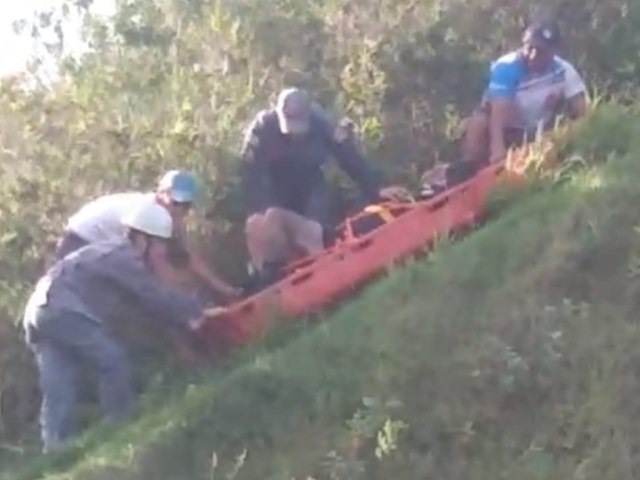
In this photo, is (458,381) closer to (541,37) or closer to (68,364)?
(68,364)

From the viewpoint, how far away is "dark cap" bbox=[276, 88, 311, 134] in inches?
407

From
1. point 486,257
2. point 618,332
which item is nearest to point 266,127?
point 486,257

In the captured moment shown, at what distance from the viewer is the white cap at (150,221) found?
359 inches

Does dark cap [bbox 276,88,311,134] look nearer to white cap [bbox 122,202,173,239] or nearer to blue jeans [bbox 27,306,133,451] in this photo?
white cap [bbox 122,202,173,239]

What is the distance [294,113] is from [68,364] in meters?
2.11

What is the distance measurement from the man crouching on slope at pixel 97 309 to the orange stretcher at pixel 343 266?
0.30 meters

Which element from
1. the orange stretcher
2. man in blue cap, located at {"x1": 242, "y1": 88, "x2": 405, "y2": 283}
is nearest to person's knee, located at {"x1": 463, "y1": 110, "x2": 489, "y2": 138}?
man in blue cap, located at {"x1": 242, "y1": 88, "x2": 405, "y2": 283}

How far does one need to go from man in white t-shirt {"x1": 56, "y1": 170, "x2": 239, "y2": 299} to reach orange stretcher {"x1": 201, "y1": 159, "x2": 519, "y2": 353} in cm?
35

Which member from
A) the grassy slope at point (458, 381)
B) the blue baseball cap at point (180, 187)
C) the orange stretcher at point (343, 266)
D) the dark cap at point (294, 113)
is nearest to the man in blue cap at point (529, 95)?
the orange stretcher at point (343, 266)

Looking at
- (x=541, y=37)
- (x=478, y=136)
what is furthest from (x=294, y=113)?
(x=541, y=37)

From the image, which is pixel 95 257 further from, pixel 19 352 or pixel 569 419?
pixel 569 419

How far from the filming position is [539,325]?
856cm

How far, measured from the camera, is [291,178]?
10414 millimetres

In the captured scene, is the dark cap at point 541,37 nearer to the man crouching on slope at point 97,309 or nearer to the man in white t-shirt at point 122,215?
the man in white t-shirt at point 122,215
